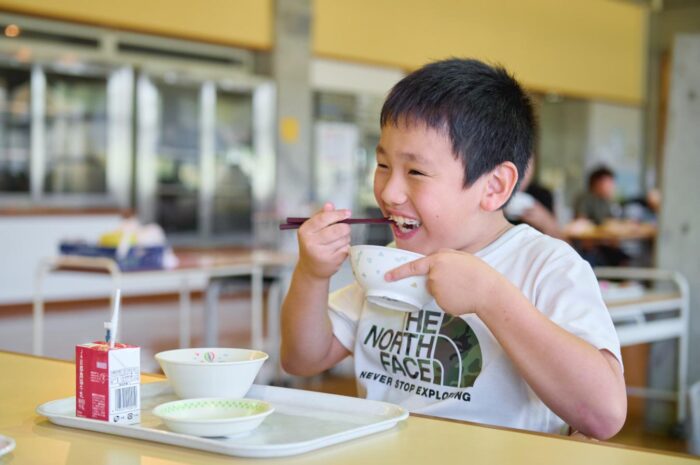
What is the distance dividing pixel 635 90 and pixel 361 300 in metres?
12.1

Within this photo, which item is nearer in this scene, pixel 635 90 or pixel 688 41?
pixel 688 41

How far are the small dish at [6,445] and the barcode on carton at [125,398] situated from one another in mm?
120

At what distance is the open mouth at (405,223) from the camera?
4.17 ft

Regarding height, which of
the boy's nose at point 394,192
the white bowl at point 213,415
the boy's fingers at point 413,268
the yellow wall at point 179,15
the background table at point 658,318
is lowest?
the background table at point 658,318

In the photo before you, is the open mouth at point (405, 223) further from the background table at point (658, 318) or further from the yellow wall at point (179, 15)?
the yellow wall at point (179, 15)

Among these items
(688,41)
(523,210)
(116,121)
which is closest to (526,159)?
(688,41)

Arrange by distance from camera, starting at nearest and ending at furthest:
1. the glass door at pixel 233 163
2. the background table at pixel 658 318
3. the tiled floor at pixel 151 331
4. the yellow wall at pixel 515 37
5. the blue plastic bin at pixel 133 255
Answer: the background table at pixel 658 318 < the blue plastic bin at pixel 133 255 < the tiled floor at pixel 151 331 < the glass door at pixel 233 163 < the yellow wall at pixel 515 37

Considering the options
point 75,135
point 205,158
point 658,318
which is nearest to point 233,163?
point 205,158

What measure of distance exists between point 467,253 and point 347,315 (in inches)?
14.0

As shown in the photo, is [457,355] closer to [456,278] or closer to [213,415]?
[456,278]

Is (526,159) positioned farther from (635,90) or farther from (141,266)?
(635,90)

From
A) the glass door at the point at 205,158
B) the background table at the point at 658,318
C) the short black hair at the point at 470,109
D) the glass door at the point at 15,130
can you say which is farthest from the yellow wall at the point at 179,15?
the short black hair at the point at 470,109

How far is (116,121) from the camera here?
7.72m

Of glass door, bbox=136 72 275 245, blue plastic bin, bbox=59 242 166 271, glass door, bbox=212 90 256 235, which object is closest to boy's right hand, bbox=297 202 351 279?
blue plastic bin, bbox=59 242 166 271
